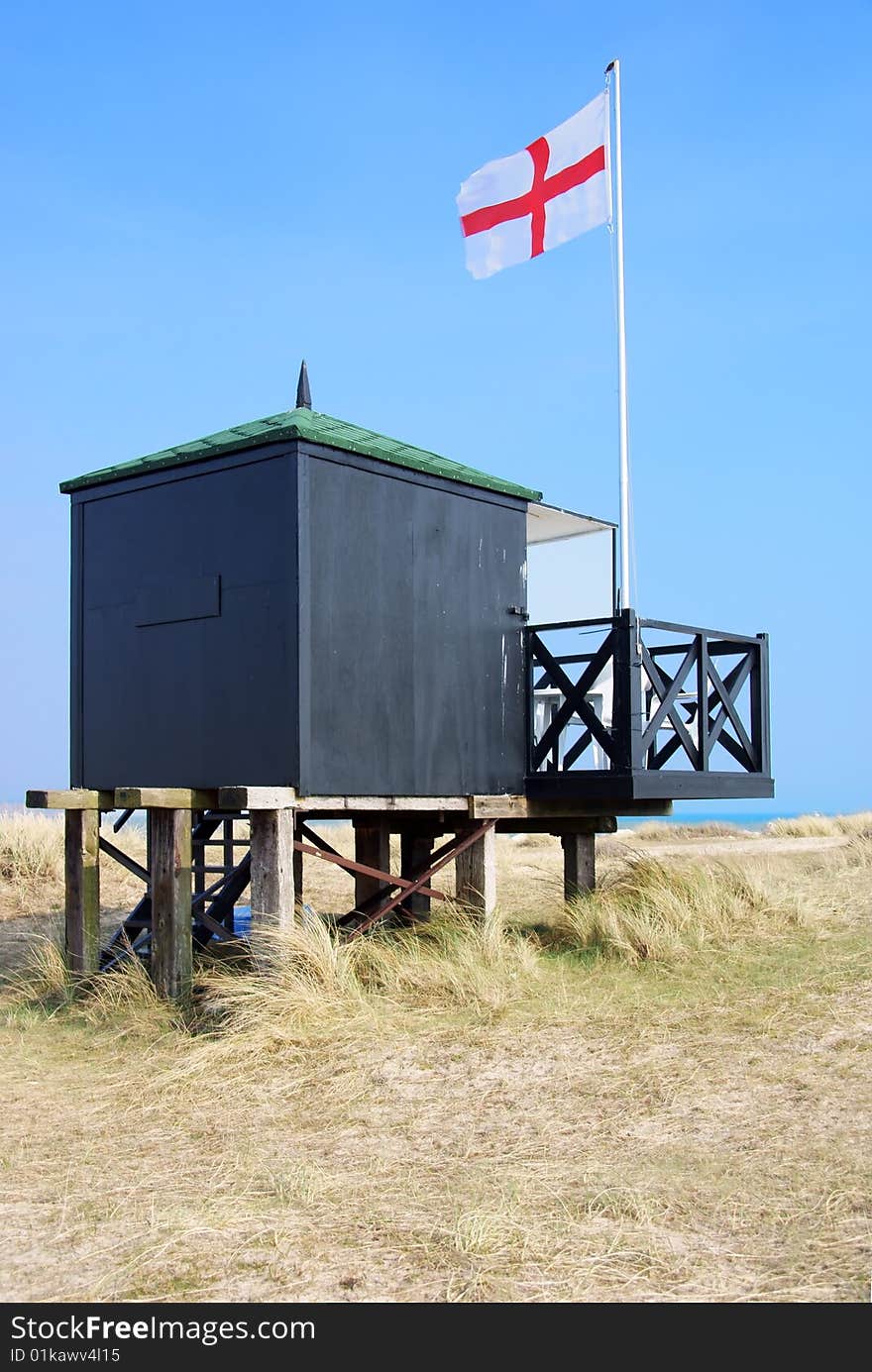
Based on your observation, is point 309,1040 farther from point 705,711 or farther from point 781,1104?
point 705,711

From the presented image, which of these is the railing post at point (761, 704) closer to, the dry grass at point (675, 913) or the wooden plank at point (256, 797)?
the dry grass at point (675, 913)

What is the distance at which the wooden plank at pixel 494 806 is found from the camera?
11031 millimetres

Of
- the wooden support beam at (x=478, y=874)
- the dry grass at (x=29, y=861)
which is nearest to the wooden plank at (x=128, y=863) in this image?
the wooden support beam at (x=478, y=874)

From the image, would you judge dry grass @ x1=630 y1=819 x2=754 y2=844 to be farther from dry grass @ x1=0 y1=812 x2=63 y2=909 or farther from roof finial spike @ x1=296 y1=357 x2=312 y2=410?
roof finial spike @ x1=296 y1=357 x2=312 y2=410

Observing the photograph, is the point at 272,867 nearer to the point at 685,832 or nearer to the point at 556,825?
the point at 556,825

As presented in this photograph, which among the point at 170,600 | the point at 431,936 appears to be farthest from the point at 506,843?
the point at 170,600

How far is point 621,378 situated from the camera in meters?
12.7

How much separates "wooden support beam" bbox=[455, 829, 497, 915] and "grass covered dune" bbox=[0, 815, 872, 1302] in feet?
0.94

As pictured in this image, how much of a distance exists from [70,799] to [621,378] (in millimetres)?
6640

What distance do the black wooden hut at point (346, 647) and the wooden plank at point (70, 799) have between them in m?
0.13

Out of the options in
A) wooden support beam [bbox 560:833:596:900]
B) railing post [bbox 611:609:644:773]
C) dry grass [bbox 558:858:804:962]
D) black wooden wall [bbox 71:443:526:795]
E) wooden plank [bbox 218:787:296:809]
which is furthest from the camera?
wooden support beam [bbox 560:833:596:900]

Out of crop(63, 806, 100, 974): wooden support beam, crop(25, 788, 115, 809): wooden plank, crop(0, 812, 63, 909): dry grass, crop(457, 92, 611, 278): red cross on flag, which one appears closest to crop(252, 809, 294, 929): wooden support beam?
crop(25, 788, 115, 809): wooden plank

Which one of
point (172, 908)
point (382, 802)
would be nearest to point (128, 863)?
point (172, 908)

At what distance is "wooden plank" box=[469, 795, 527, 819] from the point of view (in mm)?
11031
